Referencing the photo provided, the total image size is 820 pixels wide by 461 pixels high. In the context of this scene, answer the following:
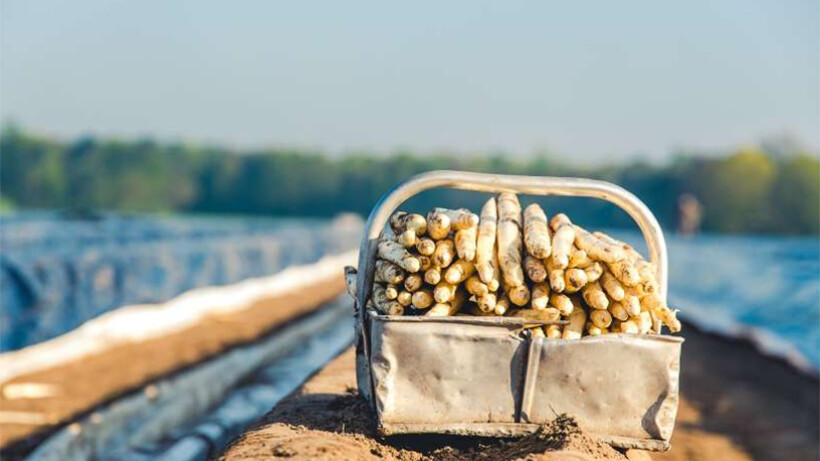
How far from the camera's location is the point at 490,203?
3.89 metres

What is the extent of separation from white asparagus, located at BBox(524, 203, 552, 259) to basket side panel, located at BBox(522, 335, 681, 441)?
1.06 ft

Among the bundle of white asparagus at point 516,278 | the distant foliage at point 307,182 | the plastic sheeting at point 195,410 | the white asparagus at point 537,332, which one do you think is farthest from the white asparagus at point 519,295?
the distant foliage at point 307,182

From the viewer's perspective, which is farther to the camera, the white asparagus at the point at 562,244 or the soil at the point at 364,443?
the white asparagus at the point at 562,244

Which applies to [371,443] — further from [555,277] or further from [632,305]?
[632,305]

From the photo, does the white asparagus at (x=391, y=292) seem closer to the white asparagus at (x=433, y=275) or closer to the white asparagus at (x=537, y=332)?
the white asparagus at (x=433, y=275)

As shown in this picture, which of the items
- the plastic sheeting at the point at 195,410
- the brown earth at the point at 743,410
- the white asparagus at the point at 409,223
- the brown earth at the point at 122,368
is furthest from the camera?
the brown earth at the point at 743,410

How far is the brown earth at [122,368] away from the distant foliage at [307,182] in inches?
1324

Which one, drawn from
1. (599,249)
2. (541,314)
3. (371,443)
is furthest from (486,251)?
(371,443)

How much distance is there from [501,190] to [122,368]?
4.55 m

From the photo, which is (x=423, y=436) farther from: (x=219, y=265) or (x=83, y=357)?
(x=219, y=265)

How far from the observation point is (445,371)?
329 centimetres

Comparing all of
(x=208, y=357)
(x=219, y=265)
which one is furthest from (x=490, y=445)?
(x=219, y=265)

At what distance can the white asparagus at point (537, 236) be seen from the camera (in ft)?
11.1

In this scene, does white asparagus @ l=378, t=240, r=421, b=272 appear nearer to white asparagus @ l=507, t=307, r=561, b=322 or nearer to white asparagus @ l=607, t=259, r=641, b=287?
white asparagus @ l=507, t=307, r=561, b=322
